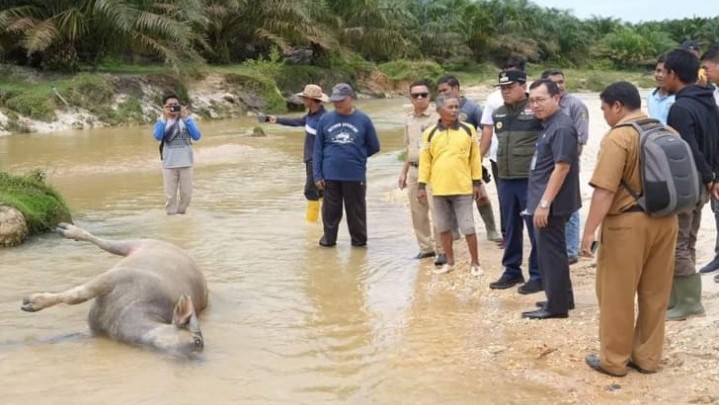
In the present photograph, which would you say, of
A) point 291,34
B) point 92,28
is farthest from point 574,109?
point 291,34

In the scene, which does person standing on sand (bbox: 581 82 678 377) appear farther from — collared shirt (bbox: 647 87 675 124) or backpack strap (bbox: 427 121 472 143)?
backpack strap (bbox: 427 121 472 143)

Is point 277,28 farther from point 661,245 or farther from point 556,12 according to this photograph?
point 556,12

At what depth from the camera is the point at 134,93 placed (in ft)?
87.8

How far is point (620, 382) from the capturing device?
16.1ft

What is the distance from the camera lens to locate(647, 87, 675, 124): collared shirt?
7.06 meters

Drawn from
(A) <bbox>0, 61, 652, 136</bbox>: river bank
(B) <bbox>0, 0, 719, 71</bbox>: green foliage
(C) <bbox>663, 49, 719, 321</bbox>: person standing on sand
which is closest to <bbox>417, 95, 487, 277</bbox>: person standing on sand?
(C) <bbox>663, 49, 719, 321</bbox>: person standing on sand

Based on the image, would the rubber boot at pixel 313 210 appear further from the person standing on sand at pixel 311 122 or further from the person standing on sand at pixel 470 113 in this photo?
the person standing on sand at pixel 470 113

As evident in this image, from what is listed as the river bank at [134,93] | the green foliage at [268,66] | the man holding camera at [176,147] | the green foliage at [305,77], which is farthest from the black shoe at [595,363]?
the green foliage at [305,77]

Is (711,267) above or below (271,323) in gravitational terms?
above

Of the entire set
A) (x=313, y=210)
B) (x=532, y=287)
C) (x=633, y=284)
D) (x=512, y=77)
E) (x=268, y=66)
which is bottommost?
(x=532, y=287)

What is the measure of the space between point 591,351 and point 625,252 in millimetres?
896

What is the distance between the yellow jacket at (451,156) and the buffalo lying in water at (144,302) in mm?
2467

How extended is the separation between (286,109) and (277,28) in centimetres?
562

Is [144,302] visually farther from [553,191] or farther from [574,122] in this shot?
[574,122]
